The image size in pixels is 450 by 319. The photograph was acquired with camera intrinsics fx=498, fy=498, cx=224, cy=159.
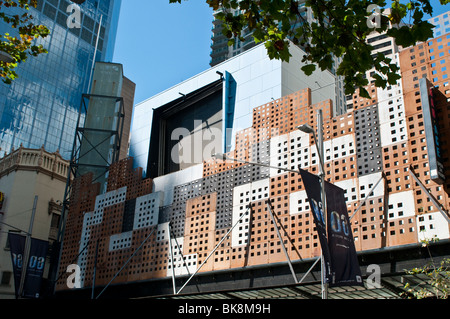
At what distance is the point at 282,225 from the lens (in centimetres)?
2445

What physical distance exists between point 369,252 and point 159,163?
19416mm

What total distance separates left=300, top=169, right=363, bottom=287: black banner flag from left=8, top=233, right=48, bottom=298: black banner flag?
21.0 metres

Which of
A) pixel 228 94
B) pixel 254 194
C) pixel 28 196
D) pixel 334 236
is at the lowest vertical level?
pixel 334 236

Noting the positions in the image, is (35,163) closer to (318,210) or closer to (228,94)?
(228,94)

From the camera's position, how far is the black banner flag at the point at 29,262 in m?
29.3

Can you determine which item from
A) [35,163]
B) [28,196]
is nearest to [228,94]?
[35,163]

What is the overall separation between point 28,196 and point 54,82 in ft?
229

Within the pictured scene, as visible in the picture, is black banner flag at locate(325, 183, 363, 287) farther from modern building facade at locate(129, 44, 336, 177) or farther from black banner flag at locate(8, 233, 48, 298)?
black banner flag at locate(8, 233, 48, 298)

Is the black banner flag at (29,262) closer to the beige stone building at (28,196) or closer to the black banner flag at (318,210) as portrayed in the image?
the beige stone building at (28,196)

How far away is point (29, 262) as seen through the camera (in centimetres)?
3014

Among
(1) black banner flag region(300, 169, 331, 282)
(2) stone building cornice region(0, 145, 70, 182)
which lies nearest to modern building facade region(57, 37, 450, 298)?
(1) black banner flag region(300, 169, 331, 282)

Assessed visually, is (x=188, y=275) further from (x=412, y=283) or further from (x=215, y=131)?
(x=412, y=283)

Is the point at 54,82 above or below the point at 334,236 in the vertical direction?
above
